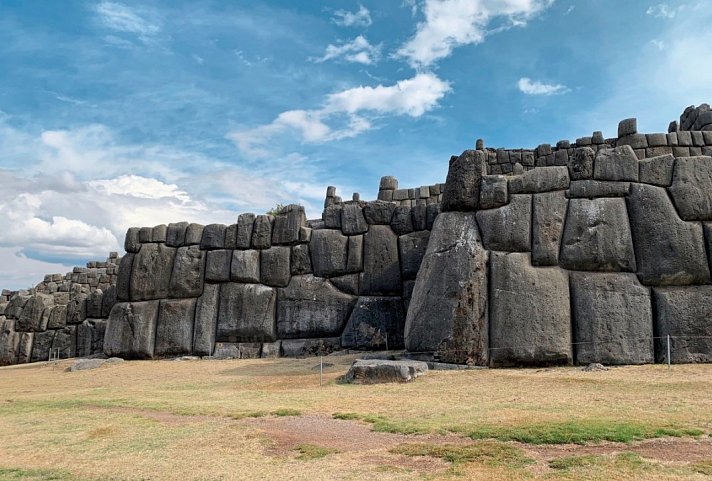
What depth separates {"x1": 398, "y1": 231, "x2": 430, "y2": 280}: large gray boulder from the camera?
1814cm

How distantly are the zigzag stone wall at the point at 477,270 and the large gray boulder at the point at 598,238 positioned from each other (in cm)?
3

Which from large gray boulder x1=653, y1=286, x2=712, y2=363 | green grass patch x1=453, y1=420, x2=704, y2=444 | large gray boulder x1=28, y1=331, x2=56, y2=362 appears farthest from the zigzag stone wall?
large gray boulder x1=28, y1=331, x2=56, y2=362

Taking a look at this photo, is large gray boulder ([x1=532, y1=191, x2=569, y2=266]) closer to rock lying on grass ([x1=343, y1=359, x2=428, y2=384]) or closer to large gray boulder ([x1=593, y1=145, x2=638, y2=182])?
large gray boulder ([x1=593, y1=145, x2=638, y2=182])

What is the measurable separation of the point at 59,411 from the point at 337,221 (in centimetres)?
1082

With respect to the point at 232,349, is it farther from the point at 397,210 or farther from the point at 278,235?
the point at 397,210

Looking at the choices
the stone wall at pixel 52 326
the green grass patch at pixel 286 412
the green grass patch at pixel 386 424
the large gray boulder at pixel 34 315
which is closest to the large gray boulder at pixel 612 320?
the green grass patch at pixel 386 424

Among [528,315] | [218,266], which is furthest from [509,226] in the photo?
[218,266]

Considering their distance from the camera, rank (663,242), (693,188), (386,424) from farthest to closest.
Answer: (693,188)
(663,242)
(386,424)

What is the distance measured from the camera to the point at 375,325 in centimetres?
1794

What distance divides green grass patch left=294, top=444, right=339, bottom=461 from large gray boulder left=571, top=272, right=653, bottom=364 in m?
8.10

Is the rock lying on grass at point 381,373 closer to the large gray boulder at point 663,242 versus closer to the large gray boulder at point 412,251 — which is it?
the large gray boulder at point 663,242

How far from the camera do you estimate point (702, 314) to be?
12.9 meters

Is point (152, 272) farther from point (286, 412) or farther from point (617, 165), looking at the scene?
point (617, 165)

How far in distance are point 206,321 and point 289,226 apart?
4119 millimetres
